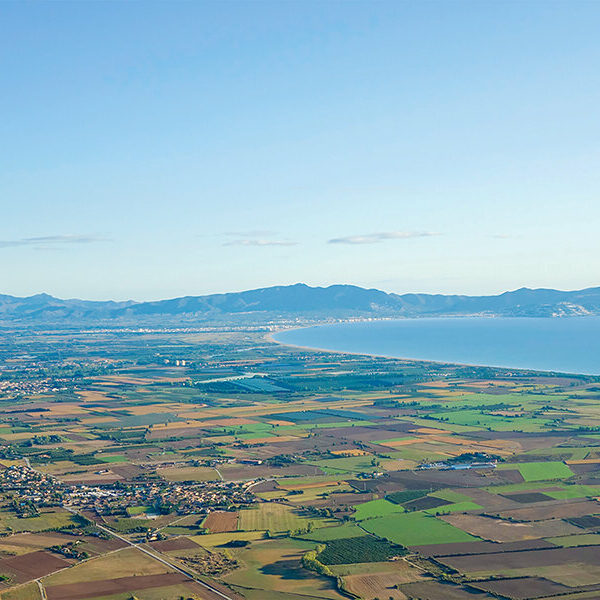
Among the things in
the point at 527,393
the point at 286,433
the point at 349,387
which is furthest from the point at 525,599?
the point at 349,387

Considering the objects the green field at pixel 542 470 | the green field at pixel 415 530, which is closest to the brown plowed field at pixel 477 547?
the green field at pixel 415 530

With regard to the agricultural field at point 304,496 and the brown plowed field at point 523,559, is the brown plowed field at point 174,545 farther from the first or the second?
the brown plowed field at point 523,559

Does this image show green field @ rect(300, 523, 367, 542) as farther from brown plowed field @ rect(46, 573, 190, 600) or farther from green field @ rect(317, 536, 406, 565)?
brown plowed field @ rect(46, 573, 190, 600)

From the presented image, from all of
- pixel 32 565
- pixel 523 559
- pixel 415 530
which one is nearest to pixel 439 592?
pixel 523 559

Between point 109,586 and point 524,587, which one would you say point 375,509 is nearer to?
point 524,587

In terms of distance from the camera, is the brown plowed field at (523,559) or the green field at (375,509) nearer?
the brown plowed field at (523,559)

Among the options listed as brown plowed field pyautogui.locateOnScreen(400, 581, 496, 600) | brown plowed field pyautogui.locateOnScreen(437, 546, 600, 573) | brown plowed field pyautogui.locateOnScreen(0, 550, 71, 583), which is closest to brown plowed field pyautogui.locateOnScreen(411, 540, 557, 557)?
brown plowed field pyautogui.locateOnScreen(437, 546, 600, 573)
